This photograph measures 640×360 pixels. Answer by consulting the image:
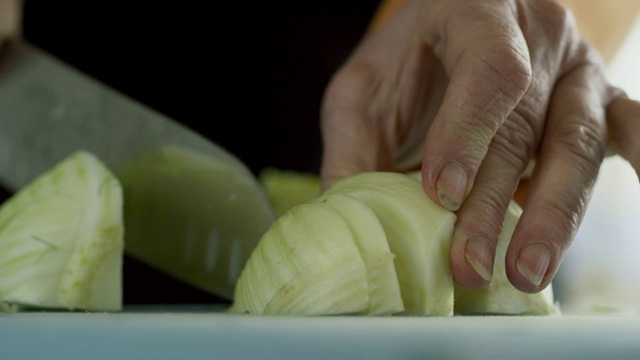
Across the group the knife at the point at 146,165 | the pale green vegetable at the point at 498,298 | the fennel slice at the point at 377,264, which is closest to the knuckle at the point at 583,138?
the pale green vegetable at the point at 498,298

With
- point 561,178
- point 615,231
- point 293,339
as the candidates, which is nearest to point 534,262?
point 561,178

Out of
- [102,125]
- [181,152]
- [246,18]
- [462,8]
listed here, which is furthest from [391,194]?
[246,18]

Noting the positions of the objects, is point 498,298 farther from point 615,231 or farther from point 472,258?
point 615,231

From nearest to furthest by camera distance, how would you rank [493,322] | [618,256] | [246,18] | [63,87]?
1. [493,322]
2. [63,87]
3. [246,18]
4. [618,256]

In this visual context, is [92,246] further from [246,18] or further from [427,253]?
[246,18]

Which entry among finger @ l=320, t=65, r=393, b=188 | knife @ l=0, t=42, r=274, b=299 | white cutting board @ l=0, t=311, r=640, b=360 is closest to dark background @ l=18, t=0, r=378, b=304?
knife @ l=0, t=42, r=274, b=299

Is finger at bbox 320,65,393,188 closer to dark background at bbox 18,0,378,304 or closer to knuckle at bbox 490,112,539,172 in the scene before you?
knuckle at bbox 490,112,539,172

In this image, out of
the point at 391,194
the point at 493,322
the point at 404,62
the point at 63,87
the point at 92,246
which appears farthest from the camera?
the point at 63,87
